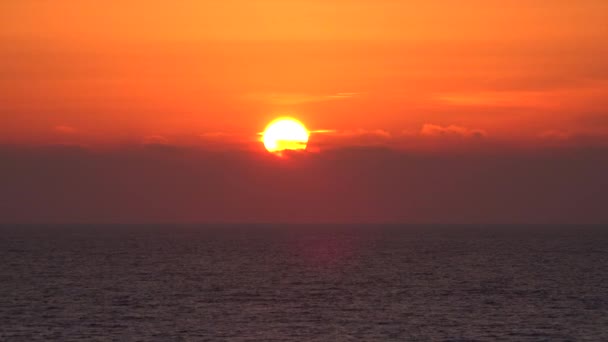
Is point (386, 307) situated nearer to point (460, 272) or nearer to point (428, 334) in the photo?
point (428, 334)

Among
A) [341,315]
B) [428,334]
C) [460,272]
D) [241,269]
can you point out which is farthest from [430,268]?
[428,334]

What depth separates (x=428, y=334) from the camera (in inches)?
3061

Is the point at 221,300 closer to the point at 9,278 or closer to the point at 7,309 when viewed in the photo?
the point at 7,309

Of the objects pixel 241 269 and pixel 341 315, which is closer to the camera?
pixel 341 315

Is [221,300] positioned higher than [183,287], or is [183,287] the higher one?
[183,287]

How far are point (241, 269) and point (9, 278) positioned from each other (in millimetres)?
39811

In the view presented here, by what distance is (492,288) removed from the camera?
121500 millimetres

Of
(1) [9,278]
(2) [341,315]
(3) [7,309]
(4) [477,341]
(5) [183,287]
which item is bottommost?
(4) [477,341]

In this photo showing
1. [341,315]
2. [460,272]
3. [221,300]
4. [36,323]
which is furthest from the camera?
[460,272]

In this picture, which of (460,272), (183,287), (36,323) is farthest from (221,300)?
(460,272)

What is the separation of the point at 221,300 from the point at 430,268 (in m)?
64.8

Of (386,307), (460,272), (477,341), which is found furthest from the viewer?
(460,272)

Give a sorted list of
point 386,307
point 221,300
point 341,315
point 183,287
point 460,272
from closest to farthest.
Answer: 1. point 341,315
2. point 386,307
3. point 221,300
4. point 183,287
5. point 460,272

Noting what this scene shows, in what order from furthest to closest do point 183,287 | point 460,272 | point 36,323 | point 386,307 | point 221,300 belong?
point 460,272, point 183,287, point 221,300, point 386,307, point 36,323
